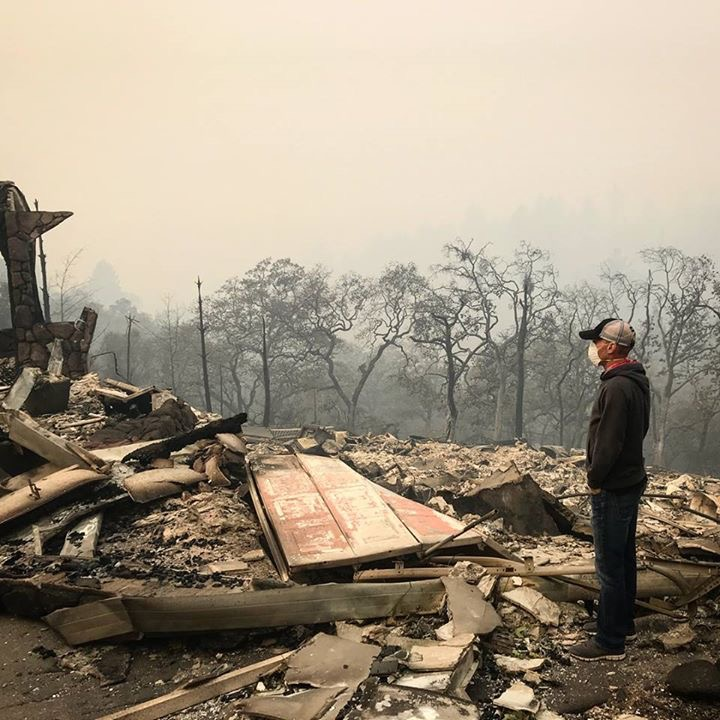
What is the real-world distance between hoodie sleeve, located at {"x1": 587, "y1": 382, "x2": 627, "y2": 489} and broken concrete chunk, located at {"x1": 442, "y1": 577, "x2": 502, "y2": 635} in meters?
1.13

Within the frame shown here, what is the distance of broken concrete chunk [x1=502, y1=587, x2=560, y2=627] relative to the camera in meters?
3.76

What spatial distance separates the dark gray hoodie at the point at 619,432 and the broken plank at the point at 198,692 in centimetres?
223

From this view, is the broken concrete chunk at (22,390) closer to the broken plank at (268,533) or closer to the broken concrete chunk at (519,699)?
the broken plank at (268,533)


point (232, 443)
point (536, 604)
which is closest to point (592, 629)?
point (536, 604)

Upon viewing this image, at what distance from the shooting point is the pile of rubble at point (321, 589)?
296 centimetres

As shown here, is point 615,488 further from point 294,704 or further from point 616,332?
point 294,704

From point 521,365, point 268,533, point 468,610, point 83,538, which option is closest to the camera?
point 468,610

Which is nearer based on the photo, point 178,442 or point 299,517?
point 299,517

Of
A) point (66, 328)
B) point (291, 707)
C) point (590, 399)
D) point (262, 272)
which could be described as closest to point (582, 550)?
point (291, 707)

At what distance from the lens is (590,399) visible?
32.3m

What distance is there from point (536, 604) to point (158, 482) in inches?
175

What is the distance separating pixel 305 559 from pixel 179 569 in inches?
51.0

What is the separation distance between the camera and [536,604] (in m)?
3.86

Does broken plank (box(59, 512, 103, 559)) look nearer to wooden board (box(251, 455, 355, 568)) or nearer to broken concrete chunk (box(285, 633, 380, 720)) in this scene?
wooden board (box(251, 455, 355, 568))
